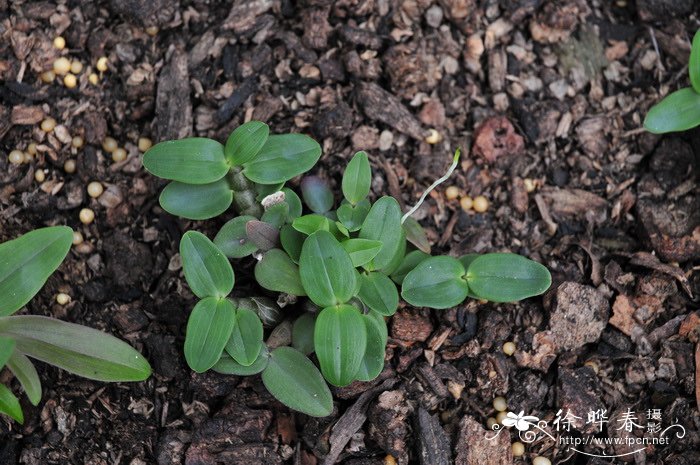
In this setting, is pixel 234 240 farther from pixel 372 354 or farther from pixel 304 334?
pixel 372 354

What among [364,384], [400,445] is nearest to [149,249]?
[364,384]

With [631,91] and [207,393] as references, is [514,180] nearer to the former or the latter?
[631,91]

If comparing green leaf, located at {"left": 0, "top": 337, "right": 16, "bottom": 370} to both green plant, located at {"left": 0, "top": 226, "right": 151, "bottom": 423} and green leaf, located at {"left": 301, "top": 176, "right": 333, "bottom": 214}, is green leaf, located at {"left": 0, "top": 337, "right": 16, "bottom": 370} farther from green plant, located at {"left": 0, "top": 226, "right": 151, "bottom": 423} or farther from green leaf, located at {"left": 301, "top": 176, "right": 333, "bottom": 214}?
green leaf, located at {"left": 301, "top": 176, "right": 333, "bottom": 214}

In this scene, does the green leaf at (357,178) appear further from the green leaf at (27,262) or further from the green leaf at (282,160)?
the green leaf at (27,262)

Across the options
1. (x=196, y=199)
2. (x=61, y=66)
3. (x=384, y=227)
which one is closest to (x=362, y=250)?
(x=384, y=227)

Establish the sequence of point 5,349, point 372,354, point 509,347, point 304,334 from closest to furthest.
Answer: point 5,349
point 372,354
point 304,334
point 509,347
